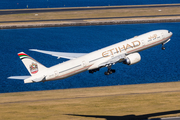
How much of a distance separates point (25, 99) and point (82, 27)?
332 ft

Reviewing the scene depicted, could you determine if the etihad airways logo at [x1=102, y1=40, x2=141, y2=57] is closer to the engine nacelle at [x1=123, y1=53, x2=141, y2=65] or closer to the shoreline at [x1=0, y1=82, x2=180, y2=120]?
the engine nacelle at [x1=123, y1=53, x2=141, y2=65]

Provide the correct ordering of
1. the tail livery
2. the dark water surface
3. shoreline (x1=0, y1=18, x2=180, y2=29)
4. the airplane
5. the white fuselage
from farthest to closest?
shoreline (x1=0, y1=18, x2=180, y2=29) → the dark water surface → the white fuselage → the airplane → the tail livery

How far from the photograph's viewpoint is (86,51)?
419 ft

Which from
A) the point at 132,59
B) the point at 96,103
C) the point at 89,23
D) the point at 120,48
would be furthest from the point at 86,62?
the point at 89,23

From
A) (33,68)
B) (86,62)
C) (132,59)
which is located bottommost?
(33,68)

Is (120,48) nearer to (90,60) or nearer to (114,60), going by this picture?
(114,60)

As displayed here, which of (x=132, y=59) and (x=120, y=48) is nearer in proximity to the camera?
(x=120, y=48)

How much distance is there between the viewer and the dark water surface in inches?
3770

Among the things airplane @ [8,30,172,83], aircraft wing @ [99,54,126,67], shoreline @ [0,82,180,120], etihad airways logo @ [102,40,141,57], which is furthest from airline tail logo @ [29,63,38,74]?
etihad airways logo @ [102,40,141,57]

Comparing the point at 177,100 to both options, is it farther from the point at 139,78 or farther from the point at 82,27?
the point at 82,27

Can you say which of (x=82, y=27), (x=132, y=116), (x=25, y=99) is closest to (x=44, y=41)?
(x=82, y=27)

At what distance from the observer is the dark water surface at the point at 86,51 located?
95.8 m

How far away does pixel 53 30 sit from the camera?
544ft

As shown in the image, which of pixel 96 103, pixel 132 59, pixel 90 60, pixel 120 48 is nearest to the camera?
pixel 90 60
